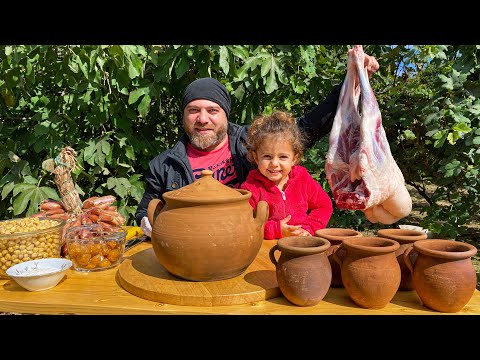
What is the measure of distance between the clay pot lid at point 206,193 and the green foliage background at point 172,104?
1662mm

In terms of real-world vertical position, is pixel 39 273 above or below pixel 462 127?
below

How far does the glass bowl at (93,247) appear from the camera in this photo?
2.15 metres

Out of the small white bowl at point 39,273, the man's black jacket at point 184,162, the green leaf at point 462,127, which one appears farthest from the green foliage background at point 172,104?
the small white bowl at point 39,273

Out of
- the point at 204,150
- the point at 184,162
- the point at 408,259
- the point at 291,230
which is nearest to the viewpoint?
the point at 408,259

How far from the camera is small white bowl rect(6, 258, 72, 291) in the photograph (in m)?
1.89

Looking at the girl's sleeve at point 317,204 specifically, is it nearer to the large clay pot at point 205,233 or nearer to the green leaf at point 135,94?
the large clay pot at point 205,233

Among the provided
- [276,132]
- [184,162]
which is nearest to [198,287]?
[276,132]

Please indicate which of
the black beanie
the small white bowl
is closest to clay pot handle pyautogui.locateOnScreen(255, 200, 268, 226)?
the small white bowl

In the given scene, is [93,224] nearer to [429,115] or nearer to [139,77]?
[139,77]

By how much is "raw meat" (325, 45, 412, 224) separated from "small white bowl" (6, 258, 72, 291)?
1369mm

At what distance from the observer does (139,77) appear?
3629mm

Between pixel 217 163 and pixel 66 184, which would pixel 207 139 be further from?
pixel 66 184

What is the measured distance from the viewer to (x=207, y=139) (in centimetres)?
303

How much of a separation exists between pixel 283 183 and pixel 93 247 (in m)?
1.11
